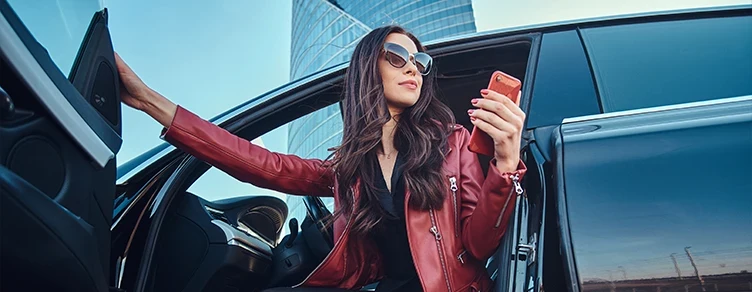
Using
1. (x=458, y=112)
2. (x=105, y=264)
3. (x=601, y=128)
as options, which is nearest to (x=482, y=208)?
(x=601, y=128)

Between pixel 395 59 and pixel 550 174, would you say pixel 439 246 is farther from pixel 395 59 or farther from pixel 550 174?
pixel 395 59

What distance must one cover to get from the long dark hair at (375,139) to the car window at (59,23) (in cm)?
88

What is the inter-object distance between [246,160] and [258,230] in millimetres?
538

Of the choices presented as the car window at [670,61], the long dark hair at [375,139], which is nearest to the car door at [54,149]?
the long dark hair at [375,139]

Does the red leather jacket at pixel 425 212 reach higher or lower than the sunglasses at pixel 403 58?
lower

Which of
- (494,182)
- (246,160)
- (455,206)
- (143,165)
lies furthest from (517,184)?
(143,165)

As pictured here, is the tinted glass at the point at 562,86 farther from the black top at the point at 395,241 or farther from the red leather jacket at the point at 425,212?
the black top at the point at 395,241

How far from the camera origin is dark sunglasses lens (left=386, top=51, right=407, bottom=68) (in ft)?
6.11

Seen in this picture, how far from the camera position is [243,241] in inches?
75.1

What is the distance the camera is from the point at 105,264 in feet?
3.60

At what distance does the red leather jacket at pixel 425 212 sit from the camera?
4.70 feet

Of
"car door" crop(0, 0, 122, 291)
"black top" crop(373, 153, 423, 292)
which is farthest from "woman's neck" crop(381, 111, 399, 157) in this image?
"car door" crop(0, 0, 122, 291)

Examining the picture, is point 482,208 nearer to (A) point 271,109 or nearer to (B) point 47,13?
(A) point 271,109

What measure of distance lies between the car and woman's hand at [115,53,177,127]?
0.52 ft
